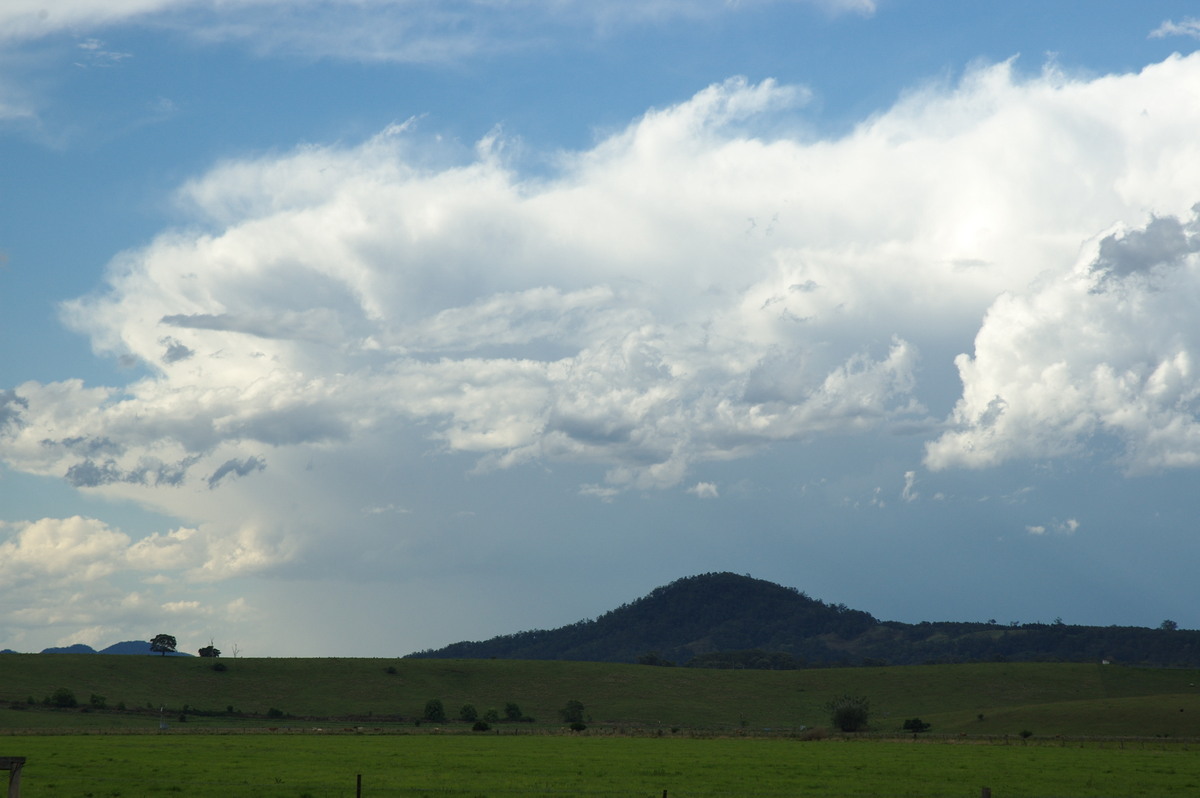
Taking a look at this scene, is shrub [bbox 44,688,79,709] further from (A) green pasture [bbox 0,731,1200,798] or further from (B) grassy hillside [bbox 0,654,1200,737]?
(A) green pasture [bbox 0,731,1200,798]

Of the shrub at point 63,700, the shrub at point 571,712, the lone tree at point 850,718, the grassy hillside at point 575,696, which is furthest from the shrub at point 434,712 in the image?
the lone tree at point 850,718

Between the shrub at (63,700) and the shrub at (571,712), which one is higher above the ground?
the shrub at (63,700)

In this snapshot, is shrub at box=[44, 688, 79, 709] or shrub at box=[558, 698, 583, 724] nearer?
shrub at box=[44, 688, 79, 709]

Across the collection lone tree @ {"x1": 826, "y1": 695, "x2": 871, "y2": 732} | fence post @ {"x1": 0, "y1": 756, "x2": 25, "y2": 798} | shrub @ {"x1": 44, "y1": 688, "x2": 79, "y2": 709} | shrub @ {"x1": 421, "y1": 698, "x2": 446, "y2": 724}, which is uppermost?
fence post @ {"x1": 0, "y1": 756, "x2": 25, "y2": 798}

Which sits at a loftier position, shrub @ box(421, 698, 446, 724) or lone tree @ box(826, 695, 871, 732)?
shrub @ box(421, 698, 446, 724)

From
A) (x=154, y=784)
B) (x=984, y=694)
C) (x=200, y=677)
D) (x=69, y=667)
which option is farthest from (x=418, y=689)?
(x=154, y=784)

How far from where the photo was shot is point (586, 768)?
6925 cm

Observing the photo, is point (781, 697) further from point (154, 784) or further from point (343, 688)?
point (154, 784)

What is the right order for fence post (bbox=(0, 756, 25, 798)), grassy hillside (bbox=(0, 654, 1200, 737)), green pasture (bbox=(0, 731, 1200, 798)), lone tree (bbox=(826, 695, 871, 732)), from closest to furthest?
fence post (bbox=(0, 756, 25, 798)) < green pasture (bbox=(0, 731, 1200, 798)) < lone tree (bbox=(826, 695, 871, 732)) < grassy hillside (bbox=(0, 654, 1200, 737))

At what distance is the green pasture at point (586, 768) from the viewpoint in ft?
179

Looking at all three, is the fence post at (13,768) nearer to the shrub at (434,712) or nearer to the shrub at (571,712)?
the shrub at (434,712)

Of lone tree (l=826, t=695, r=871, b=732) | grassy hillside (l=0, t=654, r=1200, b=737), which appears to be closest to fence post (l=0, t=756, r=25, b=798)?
grassy hillside (l=0, t=654, r=1200, b=737)

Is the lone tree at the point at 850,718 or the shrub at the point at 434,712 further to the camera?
the shrub at the point at 434,712

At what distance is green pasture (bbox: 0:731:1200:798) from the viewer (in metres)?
54.6
